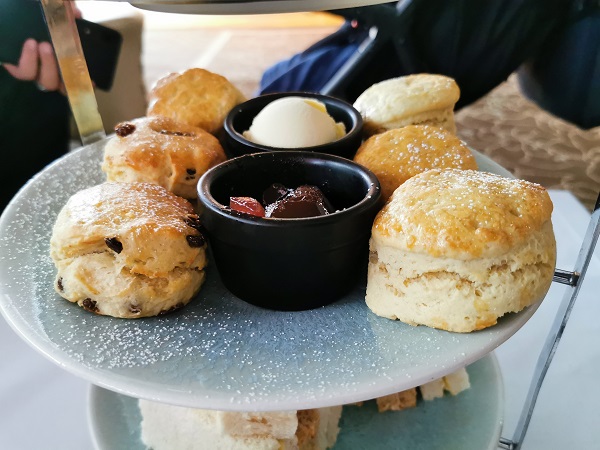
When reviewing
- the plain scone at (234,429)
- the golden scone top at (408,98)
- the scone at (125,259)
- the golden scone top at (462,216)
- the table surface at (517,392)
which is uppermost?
the golden scone top at (462,216)

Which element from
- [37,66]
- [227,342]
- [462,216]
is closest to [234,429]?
[227,342]

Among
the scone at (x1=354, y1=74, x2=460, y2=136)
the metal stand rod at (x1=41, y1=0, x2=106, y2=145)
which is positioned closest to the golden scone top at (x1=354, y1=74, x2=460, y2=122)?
the scone at (x1=354, y1=74, x2=460, y2=136)

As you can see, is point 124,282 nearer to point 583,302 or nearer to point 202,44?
point 583,302

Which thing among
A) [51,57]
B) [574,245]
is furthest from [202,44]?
[574,245]

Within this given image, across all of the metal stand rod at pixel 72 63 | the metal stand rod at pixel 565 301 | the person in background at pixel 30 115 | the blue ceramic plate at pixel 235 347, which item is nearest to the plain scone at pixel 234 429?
the blue ceramic plate at pixel 235 347

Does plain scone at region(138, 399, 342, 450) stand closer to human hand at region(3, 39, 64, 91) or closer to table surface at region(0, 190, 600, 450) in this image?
table surface at region(0, 190, 600, 450)

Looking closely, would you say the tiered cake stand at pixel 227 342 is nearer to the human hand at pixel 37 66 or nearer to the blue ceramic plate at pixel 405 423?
the blue ceramic plate at pixel 405 423

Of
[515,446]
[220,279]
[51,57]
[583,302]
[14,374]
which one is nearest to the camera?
[220,279]
